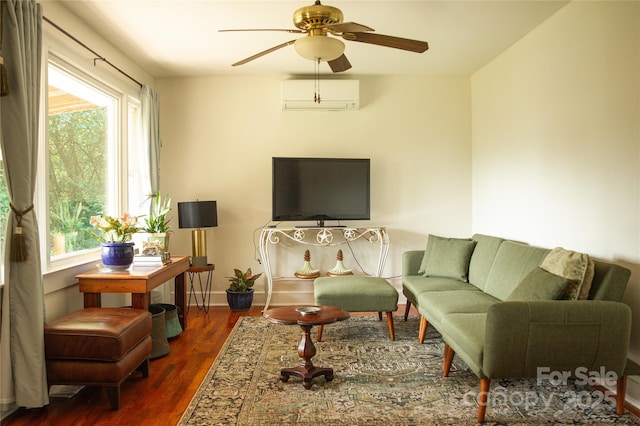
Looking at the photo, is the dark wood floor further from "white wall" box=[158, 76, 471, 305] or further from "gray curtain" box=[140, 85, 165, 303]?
"white wall" box=[158, 76, 471, 305]

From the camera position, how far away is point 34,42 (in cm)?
244

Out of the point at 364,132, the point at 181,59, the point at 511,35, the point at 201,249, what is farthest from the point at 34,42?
the point at 511,35

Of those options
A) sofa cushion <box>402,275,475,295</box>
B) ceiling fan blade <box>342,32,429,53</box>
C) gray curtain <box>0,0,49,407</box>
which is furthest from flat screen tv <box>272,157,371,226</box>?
gray curtain <box>0,0,49,407</box>

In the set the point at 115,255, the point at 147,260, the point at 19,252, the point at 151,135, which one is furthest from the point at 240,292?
the point at 19,252

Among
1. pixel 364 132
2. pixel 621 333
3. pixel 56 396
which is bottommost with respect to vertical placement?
pixel 56 396

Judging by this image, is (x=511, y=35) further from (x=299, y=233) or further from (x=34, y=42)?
(x=34, y=42)

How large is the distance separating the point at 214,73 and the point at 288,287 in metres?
2.55

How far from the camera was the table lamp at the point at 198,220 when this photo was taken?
4.27 metres

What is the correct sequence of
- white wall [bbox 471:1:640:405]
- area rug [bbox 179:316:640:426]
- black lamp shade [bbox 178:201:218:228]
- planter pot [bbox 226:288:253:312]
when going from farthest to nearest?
planter pot [bbox 226:288:253:312] → black lamp shade [bbox 178:201:218:228] → white wall [bbox 471:1:640:405] → area rug [bbox 179:316:640:426]

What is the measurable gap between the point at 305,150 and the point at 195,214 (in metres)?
1.43

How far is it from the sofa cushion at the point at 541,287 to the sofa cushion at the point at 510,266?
0.34 meters

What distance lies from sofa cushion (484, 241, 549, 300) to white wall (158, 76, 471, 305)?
1.52 metres

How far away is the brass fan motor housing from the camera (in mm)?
2320

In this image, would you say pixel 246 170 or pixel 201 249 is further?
pixel 246 170
